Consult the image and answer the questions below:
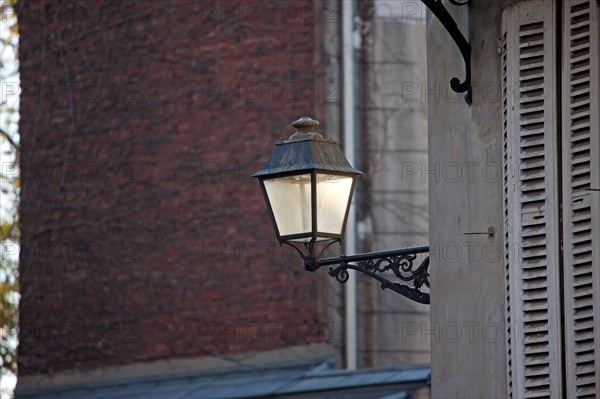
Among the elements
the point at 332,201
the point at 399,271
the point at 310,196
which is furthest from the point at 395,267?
the point at 310,196

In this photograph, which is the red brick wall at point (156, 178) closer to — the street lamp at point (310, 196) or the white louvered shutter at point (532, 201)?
the street lamp at point (310, 196)

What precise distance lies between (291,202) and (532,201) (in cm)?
169

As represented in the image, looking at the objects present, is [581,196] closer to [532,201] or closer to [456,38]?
[532,201]

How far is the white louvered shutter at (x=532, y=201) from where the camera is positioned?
6.99 m

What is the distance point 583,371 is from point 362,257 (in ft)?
6.89

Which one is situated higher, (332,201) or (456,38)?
(456,38)

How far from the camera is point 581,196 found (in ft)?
22.7

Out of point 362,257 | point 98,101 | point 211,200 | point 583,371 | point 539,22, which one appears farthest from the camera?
point 98,101

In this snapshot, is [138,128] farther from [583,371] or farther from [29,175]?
[583,371]

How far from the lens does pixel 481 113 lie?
770 cm

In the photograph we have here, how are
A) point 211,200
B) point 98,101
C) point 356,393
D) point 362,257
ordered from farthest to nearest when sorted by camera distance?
1. point 98,101
2. point 211,200
3. point 356,393
4. point 362,257

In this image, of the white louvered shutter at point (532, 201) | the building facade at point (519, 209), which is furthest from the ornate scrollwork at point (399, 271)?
the white louvered shutter at point (532, 201)

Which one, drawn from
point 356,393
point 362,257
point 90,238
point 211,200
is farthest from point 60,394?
point 362,257

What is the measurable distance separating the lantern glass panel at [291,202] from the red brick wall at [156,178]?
6669mm
